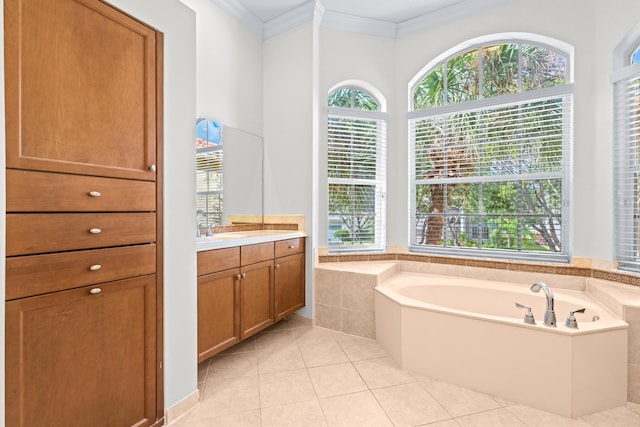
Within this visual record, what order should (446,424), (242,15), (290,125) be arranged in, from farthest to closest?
(290,125), (242,15), (446,424)

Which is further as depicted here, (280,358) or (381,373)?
(280,358)

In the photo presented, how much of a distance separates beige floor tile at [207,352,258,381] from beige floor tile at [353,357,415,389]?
725 mm

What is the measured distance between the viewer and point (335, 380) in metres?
1.95

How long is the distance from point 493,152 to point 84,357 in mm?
3145

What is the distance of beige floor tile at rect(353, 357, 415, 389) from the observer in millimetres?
1931

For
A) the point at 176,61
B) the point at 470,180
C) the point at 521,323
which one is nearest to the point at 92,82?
the point at 176,61

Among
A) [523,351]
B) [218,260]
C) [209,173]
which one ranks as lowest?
[523,351]

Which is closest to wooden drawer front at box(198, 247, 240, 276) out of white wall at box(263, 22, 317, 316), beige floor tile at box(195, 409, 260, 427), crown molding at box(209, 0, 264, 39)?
beige floor tile at box(195, 409, 260, 427)

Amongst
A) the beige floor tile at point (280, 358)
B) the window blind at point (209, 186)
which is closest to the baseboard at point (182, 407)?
the beige floor tile at point (280, 358)

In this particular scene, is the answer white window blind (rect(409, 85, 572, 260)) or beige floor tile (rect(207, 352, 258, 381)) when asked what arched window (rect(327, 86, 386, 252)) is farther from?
beige floor tile (rect(207, 352, 258, 381))

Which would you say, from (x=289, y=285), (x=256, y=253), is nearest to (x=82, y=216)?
(x=256, y=253)

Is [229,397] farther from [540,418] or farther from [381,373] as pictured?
[540,418]

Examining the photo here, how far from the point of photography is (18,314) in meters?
1.02

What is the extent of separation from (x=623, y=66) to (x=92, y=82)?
Result: 10.8 ft
